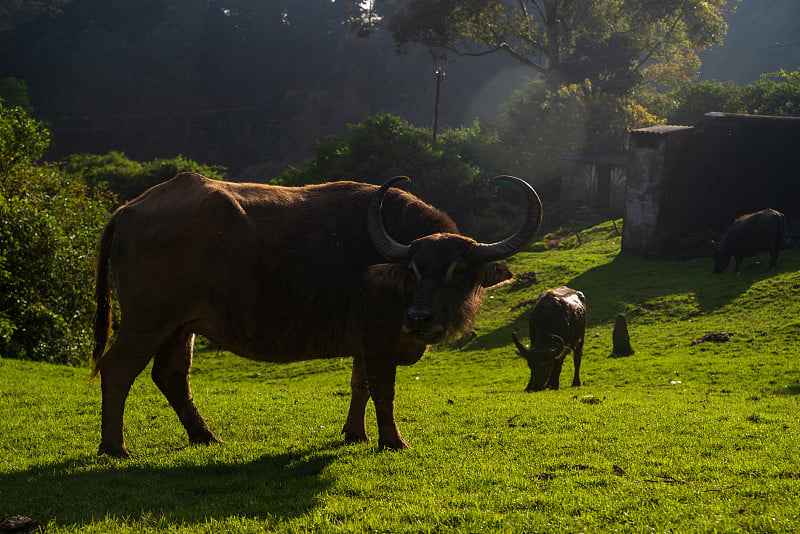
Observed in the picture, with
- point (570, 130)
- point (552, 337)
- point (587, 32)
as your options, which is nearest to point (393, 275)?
point (552, 337)

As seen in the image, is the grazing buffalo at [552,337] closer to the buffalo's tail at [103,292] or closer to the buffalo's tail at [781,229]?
the buffalo's tail at [103,292]

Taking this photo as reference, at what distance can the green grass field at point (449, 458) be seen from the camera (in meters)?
5.77

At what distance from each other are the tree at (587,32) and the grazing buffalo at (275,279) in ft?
143

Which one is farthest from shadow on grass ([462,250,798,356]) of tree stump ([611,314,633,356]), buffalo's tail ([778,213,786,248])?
tree stump ([611,314,633,356])

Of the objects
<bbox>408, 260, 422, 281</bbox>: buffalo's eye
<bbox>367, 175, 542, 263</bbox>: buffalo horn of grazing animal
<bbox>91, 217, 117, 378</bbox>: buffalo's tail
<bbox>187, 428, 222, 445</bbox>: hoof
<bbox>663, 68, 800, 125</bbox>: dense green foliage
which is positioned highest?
<bbox>663, 68, 800, 125</bbox>: dense green foliage

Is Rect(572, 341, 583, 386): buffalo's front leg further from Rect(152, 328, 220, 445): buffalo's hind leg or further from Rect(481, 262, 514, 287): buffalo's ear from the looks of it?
Rect(152, 328, 220, 445): buffalo's hind leg

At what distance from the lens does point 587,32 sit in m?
55.1

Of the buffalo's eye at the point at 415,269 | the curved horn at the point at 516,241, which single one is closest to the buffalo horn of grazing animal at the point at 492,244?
the curved horn at the point at 516,241

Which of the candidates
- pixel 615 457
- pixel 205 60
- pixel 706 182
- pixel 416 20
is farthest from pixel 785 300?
pixel 205 60

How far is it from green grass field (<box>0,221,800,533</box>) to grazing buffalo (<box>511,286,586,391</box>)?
1.99ft

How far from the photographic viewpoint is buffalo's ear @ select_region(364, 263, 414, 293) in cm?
767

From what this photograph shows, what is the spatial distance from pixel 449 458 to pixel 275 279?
2.66 metres

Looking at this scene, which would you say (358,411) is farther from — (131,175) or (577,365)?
(131,175)

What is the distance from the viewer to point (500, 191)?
4394cm
